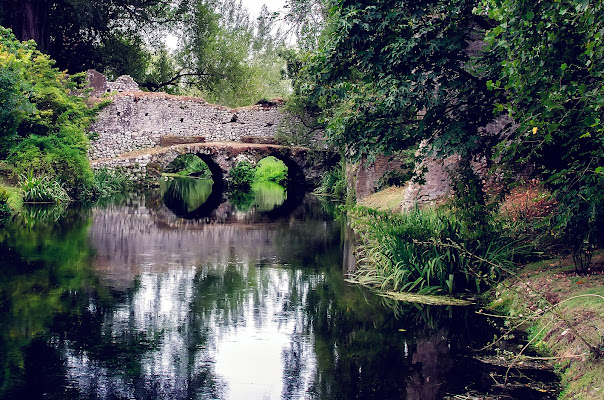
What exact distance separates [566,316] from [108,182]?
78.9ft

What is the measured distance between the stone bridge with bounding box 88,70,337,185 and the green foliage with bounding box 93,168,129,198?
69 centimetres

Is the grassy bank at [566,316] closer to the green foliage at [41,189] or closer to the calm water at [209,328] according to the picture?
the calm water at [209,328]

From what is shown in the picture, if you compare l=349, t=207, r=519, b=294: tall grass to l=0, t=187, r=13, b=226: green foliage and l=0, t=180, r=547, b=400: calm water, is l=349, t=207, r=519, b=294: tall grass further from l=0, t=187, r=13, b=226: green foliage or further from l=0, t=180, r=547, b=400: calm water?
l=0, t=187, r=13, b=226: green foliage

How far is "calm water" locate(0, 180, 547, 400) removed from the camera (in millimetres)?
6699

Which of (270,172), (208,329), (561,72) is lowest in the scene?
(208,329)

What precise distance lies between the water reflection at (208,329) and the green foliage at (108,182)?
12.0m

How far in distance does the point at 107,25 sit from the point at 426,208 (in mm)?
28106

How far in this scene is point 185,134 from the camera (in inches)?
1359

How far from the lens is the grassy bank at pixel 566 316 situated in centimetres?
644

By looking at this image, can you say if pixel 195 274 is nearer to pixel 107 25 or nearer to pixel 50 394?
pixel 50 394

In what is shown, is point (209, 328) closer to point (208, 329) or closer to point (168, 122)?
point (208, 329)

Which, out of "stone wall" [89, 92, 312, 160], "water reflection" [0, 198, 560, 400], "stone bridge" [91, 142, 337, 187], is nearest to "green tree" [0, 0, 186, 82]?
"stone wall" [89, 92, 312, 160]

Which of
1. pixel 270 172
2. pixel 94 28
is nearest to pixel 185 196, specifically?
pixel 94 28

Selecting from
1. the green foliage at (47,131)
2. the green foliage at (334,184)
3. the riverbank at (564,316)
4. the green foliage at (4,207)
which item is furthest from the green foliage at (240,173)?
the riverbank at (564,316)
